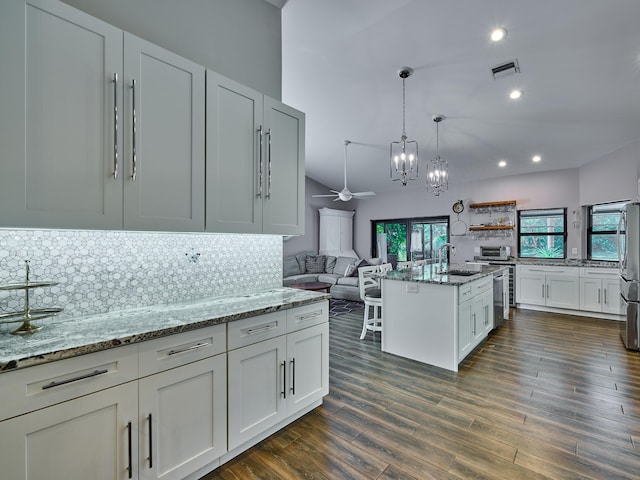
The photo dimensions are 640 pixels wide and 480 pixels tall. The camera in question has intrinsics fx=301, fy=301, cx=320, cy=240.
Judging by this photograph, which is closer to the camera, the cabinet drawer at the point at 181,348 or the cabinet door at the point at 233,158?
the cabinet drawer at the point at 181,348

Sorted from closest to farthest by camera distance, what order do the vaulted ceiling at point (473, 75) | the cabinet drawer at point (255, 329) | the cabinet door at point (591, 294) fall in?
the cabinet drawer at point (255, 329)
the vaulted ceiling at point (473, 75)
the cabinet door at point (591, 294)

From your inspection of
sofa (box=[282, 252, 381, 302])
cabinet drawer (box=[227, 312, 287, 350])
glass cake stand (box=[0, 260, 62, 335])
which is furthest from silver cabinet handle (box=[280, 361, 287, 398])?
sofa (box=[282, 252, 381, 302])

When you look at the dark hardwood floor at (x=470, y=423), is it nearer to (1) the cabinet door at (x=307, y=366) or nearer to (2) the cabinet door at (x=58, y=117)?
(1) the cabinet door at (x=307, y=366)

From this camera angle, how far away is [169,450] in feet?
4.81

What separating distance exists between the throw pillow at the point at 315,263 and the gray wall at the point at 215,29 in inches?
221

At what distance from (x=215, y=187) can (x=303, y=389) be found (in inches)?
59.8

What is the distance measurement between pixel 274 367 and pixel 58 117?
1.73 m

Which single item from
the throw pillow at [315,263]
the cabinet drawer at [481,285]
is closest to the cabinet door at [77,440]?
the cabinet drawer at [481,285]

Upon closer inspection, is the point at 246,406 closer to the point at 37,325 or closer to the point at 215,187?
the point at 37,325

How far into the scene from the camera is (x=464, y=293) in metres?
3.18

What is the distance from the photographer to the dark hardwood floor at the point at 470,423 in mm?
1729

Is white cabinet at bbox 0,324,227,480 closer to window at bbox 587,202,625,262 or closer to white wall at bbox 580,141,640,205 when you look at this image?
white wall at bbox 580,141,640,205

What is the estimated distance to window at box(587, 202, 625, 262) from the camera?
5090 mm

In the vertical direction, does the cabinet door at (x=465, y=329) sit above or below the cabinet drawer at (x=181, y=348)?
below
